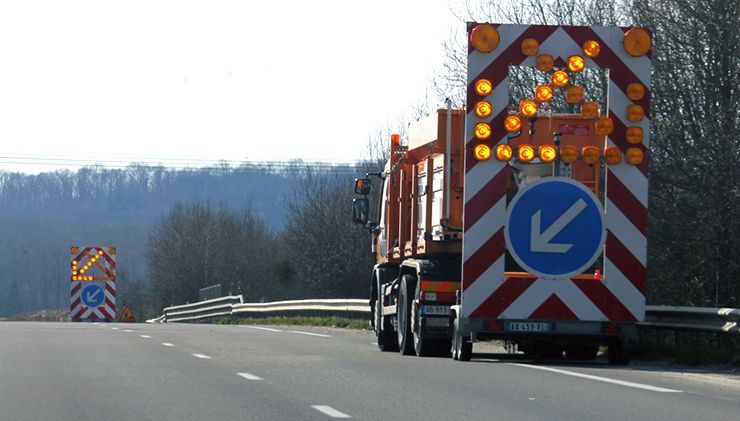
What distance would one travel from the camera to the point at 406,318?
18.5 meters

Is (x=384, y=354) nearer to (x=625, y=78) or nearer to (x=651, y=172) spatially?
(x=625, y=78)

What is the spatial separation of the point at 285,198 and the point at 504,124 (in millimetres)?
63934

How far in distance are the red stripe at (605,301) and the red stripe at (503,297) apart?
0.58 metres

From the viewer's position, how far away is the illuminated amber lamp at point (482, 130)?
16.2 meters

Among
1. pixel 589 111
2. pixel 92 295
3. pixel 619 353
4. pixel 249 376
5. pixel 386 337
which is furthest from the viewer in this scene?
pixel 92 295

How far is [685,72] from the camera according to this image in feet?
82.2

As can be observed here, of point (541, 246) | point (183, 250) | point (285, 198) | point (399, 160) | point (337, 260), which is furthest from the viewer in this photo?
point (183, 250)

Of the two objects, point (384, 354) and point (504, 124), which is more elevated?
point (504, 124)

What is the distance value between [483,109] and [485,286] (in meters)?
1.96

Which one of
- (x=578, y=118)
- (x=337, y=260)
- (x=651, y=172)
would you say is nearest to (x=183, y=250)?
(x=337, y=260)

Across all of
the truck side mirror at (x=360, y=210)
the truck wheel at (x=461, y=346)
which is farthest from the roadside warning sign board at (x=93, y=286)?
the truck wheel at (x=461, y=346)

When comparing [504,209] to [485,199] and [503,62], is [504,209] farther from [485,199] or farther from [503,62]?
[503,62]

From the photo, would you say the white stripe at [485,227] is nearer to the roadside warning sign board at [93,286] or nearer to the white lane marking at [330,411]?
the white lane marking at [330,411]

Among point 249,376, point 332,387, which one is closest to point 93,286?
point 249,376
